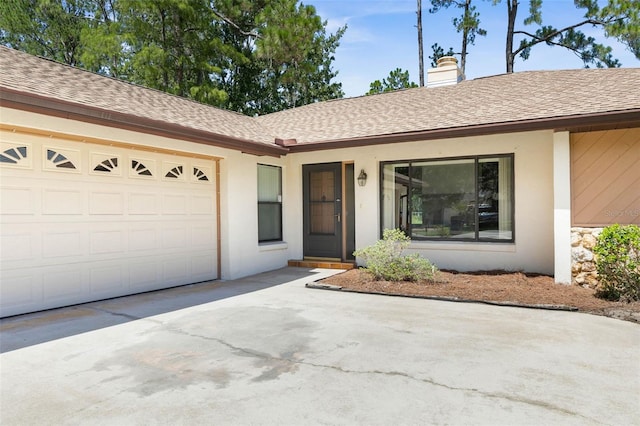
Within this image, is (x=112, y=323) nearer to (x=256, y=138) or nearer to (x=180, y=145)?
(x=180, y=145)

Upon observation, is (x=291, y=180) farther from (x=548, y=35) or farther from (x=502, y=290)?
(x=548, y=35)

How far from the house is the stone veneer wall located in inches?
1.0

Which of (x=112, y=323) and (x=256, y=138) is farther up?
(x=256, y=138)

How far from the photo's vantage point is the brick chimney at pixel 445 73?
1097 cm

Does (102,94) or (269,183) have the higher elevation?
(102,94)

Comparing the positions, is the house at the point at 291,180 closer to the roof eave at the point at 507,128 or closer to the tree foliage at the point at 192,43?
the roof eave at the point at 507,128

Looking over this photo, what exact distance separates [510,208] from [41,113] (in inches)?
301

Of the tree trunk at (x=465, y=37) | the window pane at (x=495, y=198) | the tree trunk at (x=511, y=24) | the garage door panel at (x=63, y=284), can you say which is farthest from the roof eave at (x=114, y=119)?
the tree trunk at (x=511, y=24)

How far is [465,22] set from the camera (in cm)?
1933

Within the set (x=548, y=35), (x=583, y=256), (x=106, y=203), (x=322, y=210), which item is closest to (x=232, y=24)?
(x=322, y=210)

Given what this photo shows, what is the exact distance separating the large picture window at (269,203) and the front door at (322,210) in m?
0.63

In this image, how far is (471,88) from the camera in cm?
1003

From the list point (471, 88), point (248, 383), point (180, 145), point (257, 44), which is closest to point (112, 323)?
point (248, 383)

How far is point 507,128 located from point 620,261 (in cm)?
269
